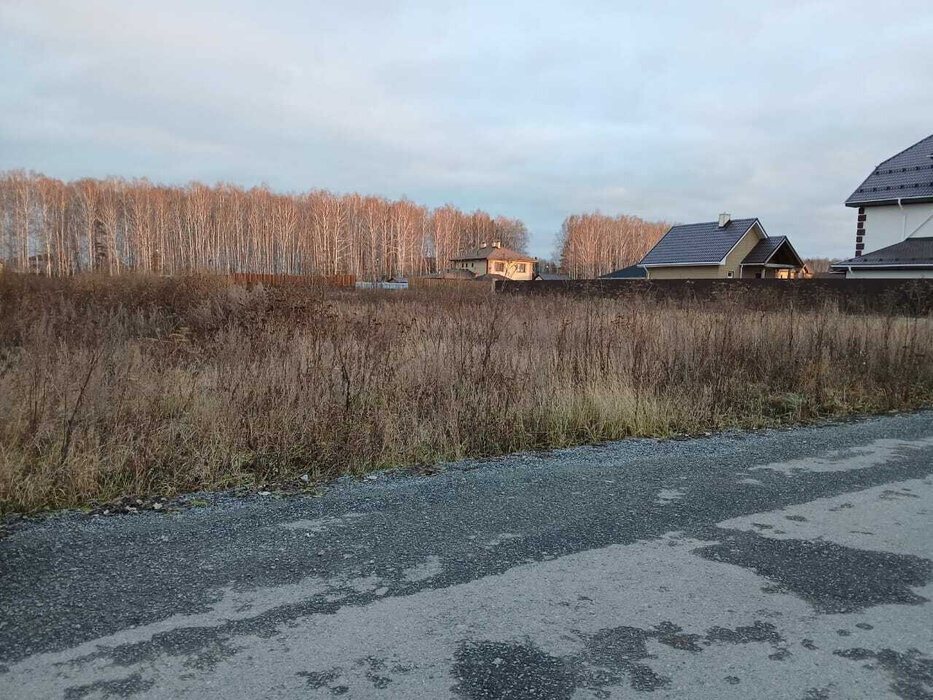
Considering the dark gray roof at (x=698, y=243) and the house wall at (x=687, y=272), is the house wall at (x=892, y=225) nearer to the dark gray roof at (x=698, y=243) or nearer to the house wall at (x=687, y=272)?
the dark gray roof at (x=698, y=243)

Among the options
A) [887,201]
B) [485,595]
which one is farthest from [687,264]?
[485,595]

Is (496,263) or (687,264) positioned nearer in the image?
(687,264)

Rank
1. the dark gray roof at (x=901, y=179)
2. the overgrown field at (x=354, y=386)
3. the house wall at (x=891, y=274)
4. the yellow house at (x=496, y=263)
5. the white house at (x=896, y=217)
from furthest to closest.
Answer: the yellow house at (x=496, y=263)
the dark gray roof at (x=901, y=179)
the white house at (x=896, y=217)
the house wall at (x=891, y=274)
the overgrown field at (x=354, y=386)

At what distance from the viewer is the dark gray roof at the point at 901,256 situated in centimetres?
2372

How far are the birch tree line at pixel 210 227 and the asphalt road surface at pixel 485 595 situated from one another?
54973mm

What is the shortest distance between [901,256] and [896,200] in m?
3.16

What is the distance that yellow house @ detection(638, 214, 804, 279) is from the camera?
34406 mm

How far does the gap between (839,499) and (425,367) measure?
419 cm

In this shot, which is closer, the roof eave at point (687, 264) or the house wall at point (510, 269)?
the roof eave at point (687, 264)

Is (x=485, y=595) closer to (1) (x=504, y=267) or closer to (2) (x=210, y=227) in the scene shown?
(2) (x=210, y=227)

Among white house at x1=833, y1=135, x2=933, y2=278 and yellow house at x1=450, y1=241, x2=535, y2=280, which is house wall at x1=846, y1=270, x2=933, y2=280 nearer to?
white house at x1=833, y1=135, x2=933, y2=278

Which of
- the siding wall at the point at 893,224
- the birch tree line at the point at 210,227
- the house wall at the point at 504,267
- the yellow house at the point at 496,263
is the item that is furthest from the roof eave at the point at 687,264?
the house wall at the point at 504,267

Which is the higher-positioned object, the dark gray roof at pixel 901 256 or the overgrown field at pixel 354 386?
the dark gray roof at pixel 901 256

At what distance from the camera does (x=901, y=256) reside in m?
24.6
